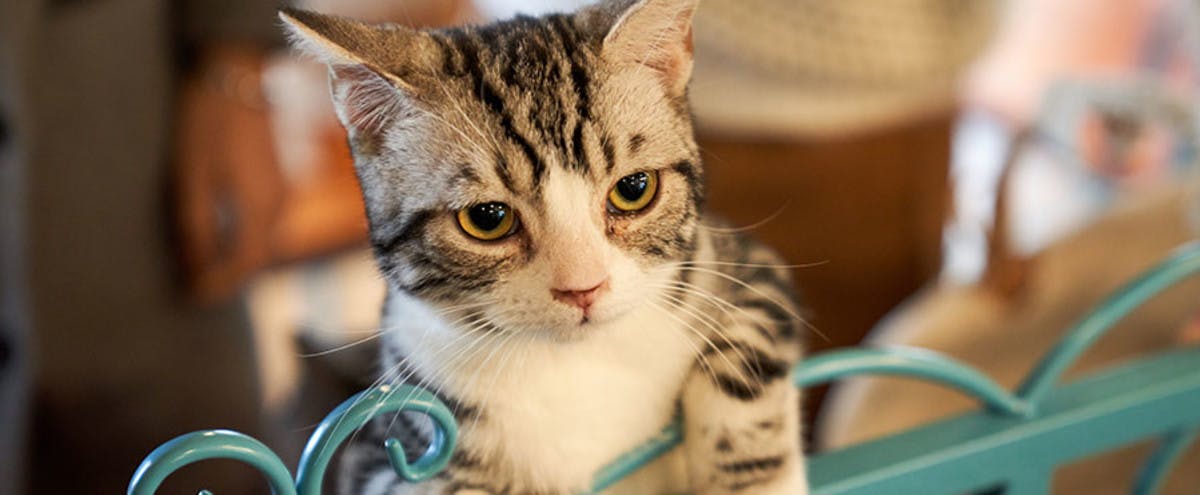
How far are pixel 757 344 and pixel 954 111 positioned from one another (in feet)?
3.75

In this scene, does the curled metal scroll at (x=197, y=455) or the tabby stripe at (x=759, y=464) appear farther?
the tabby stripe at (x=759, y=464)

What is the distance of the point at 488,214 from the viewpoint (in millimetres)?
497

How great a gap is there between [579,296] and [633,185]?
0.07 meters

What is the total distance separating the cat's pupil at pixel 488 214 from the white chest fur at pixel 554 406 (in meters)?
0.06

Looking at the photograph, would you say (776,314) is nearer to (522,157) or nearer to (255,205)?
(522,157)

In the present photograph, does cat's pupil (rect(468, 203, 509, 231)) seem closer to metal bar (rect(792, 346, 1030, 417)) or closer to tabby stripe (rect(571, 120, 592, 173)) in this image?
tabby stripe (rect(571, 120, 592, 173))

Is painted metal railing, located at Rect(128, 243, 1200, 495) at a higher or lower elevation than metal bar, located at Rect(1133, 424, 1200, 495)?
higher

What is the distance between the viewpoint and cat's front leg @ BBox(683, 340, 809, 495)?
0.53 meters

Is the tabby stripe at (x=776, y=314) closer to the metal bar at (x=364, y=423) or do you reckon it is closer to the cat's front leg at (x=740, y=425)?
the cat's front leg at (x=740, y=425)

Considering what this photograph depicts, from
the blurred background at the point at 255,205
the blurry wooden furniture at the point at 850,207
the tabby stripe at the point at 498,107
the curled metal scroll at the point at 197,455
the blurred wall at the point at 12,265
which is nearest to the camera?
the curled metal scroll at the point at 197,455

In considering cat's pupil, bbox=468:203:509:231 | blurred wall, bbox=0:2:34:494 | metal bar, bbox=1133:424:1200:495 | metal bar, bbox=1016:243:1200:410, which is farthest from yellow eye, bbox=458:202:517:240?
blurred wall, bbox=0:2:34:494

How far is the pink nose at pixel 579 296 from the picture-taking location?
49 cm

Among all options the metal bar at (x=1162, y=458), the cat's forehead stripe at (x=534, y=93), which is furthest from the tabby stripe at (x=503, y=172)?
the metal bar at (x=1162, y=458)

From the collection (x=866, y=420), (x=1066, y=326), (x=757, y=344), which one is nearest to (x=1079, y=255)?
(x=1066, y=326)
